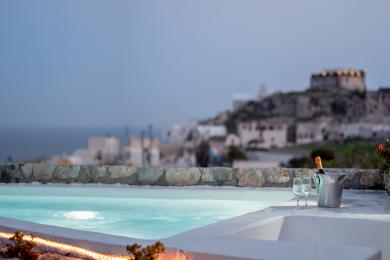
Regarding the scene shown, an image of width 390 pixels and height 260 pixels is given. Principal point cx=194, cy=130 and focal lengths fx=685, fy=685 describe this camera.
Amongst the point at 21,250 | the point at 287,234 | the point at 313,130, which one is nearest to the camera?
the point at 21,250

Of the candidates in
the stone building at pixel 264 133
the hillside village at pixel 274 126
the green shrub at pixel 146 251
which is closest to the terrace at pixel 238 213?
the green shrub at pixel 146 251

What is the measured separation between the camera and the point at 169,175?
21.4 ft

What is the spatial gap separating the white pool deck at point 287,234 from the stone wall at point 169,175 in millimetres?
441

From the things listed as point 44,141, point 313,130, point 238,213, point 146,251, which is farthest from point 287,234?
point 44,141

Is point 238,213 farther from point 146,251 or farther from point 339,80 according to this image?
point 339,80

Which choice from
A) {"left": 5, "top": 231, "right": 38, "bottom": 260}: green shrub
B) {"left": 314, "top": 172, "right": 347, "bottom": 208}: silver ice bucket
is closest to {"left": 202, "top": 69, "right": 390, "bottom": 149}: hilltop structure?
{"left": 314, "top": 172, "right": 347, "bottom": 208}: silver ice bucket

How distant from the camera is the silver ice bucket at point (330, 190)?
15.5 feet

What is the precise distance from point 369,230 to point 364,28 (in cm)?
3297

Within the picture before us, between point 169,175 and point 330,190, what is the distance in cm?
216

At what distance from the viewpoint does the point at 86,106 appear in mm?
39438

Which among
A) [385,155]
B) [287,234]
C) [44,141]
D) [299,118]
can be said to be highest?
[299,118]

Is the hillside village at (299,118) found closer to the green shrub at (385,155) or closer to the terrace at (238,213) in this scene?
the terrace at (238,213)

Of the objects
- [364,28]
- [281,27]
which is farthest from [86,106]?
[364,28]

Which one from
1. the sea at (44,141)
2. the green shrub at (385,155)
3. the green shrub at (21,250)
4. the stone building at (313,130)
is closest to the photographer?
the green shrub at (21,250)
